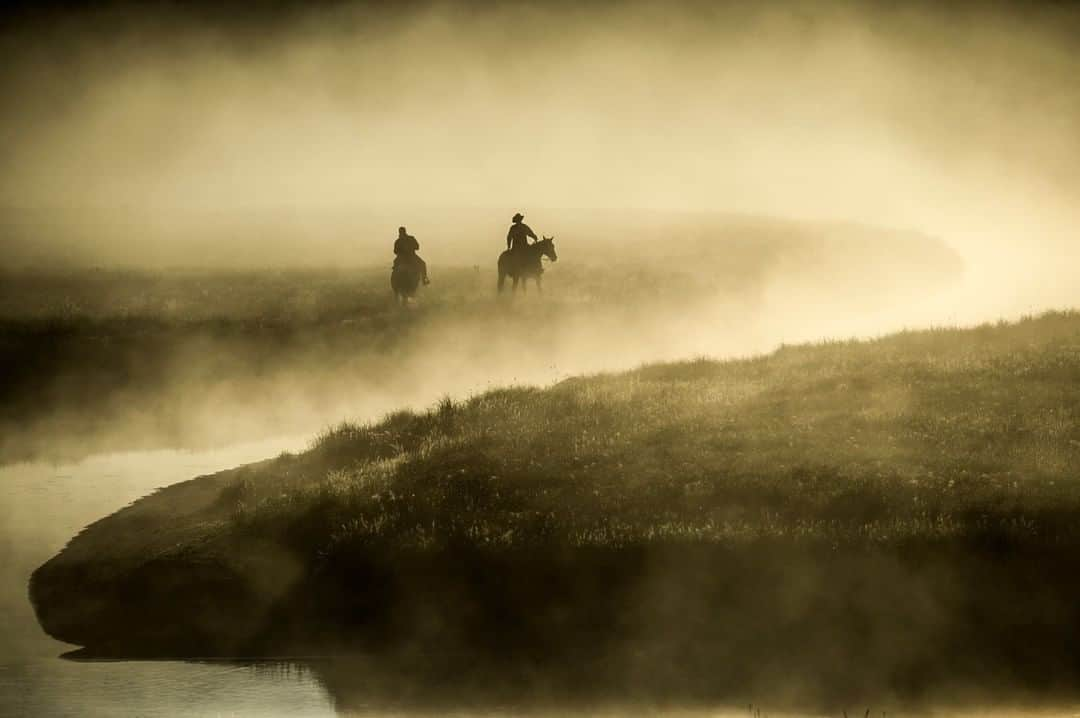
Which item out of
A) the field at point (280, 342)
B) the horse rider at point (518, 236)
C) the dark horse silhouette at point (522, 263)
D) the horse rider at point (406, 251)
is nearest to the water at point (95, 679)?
the field at point (280, 342)

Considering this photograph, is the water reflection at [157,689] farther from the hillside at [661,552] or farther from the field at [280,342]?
the field at [280,342]

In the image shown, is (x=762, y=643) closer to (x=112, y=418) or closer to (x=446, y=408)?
(x=446, y=408)

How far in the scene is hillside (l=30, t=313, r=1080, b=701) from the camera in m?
22.8

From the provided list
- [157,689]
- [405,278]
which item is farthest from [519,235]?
[157,689]

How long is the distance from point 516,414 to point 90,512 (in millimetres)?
10274

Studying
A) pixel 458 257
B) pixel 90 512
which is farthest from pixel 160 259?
pixel 90 512

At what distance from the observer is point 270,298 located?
60.9 meters

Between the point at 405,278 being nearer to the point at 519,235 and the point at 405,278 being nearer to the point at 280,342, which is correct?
the point at 519,235

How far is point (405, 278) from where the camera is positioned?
57281 mm

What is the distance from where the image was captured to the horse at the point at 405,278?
2250 inches

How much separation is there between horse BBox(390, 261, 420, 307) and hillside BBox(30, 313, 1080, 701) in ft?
86.4

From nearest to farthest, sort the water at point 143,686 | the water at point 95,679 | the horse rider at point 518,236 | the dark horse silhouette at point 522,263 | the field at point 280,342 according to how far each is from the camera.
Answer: the water at point 143,686 < the water at point 95,679 < the field at point 280,342 < the horse rider at point 518,236 < the dark horse silhouette at point 522,263

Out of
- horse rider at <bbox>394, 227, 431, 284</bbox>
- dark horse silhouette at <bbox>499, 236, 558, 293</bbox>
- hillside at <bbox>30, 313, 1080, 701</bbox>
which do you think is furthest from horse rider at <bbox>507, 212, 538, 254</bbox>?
hillside at <bbox>30, 313, 1080, 701</bbox>

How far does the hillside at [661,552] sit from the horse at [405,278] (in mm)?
26338
